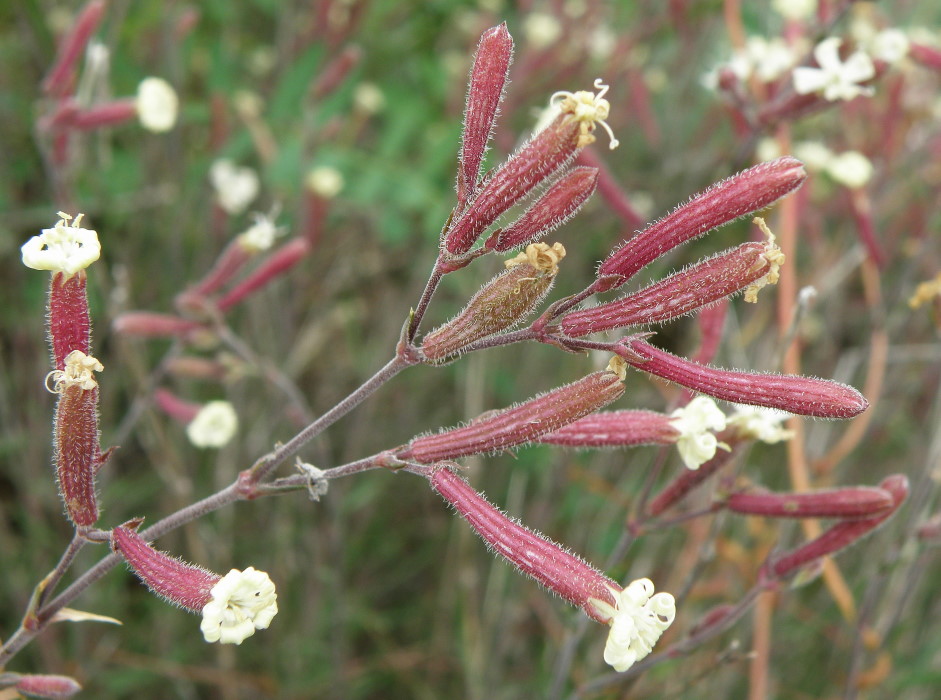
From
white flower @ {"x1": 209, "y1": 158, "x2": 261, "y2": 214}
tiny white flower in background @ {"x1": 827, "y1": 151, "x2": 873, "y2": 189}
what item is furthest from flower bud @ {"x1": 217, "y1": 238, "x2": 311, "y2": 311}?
tiny white flower in background @ {"x1": 827, "y1": 151, "x2": 873, "y2": 189}

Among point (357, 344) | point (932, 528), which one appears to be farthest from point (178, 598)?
point (357, 344)

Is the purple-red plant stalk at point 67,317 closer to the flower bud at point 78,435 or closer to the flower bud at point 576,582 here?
the flower bud at point 78,435

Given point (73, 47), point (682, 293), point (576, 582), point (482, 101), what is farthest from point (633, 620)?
point (73, 47)

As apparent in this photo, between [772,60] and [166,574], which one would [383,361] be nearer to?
[772,60]

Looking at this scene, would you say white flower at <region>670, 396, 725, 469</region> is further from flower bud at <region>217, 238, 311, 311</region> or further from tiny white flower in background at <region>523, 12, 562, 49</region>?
tiny white flower in background at <region>523, 12, 562, 49</region>

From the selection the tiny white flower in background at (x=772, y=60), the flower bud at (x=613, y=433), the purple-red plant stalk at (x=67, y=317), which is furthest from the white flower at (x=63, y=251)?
the tiny white flower in background at (x=772, y=60)

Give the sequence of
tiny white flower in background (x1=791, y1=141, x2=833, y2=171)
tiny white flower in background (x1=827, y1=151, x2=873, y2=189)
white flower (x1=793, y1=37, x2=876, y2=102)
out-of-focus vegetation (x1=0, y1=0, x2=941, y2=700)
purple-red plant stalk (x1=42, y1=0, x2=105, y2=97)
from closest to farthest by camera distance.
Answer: white flower (x1=793, y1=37, x2=876, y2=102) → purple-red plant stalk (x1=42, y1=0, x2=105, y2=97) → tiny white flower in background (x1=827, y1=151, x2=873, y2=189) → out-of-focus vegetation (x1=0, y1=0, x2=941, y2=700) → tiny white flower in background (x1=791, y1=141, x2=833, y2=171)

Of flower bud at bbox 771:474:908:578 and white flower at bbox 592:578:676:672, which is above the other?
flower bud at bbox 771:474:908:578

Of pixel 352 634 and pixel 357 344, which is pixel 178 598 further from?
pixel 357 344
